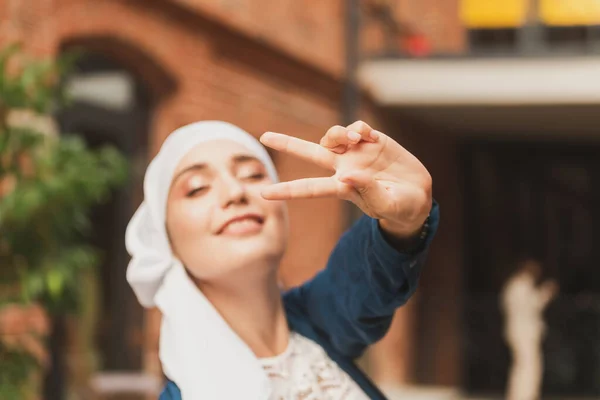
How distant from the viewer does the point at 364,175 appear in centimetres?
173

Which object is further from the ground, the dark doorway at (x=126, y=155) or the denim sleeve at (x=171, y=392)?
the dark doorway at (x=126, y=155)

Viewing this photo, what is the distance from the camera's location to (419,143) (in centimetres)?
1302

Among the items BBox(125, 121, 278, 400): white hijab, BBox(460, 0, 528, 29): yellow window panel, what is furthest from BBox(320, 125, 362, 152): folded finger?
BBox(460, 0, 528, 29): yellow window panel

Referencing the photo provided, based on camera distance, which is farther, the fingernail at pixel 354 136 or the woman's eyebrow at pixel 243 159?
the woman's eyebrow at pixel 243 159

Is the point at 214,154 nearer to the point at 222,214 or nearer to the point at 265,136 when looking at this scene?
the point at 222,214

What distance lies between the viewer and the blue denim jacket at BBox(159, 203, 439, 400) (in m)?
1.99

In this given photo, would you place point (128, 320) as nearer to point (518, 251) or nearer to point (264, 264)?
point (264, 264)

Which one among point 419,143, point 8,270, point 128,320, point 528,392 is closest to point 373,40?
point 419,143

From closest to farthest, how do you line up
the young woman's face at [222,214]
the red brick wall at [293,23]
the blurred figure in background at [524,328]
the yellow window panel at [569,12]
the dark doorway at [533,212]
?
the young woman's face at [222,214], the red brick wall at [293,23], the blurred figure in background at [524,328], the yellow window panel at [569,12], the dark doorway at [533,212]

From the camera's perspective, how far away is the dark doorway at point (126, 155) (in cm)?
773

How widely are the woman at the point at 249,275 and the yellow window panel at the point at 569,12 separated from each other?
454 inches

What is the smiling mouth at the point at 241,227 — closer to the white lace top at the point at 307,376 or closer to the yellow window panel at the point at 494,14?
the white lace top at the point at 307,376

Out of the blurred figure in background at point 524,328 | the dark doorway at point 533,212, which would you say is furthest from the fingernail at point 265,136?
the dark doorway at point 533,212

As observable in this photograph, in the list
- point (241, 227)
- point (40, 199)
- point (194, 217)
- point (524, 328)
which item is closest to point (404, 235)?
point (241, 227)
